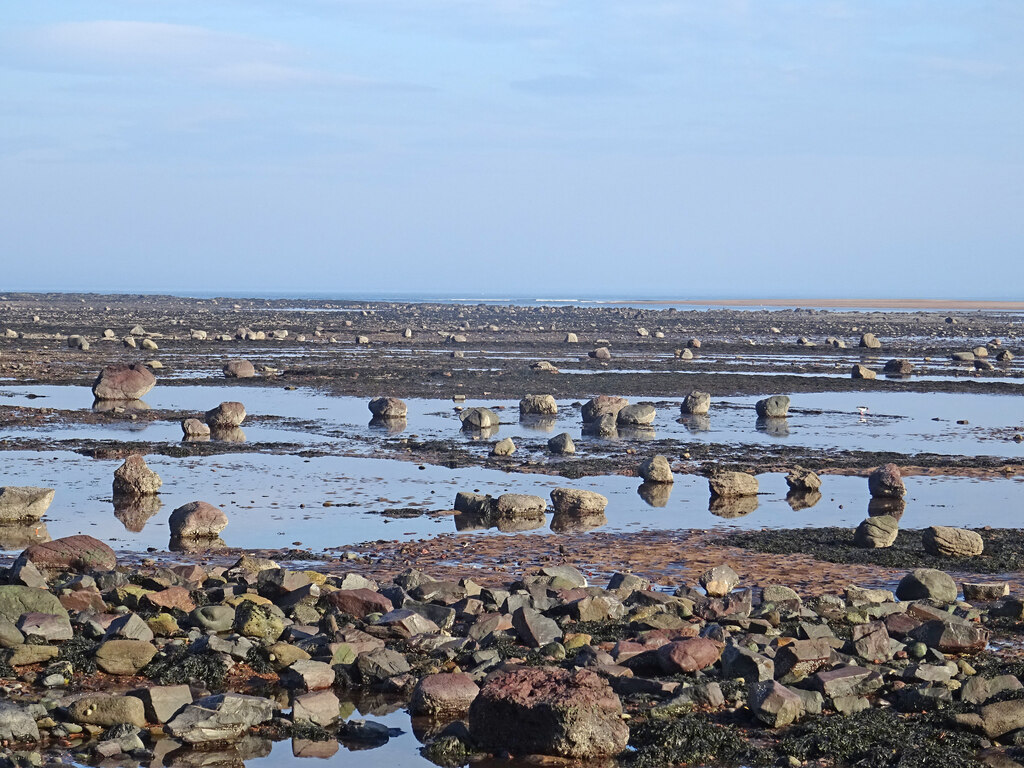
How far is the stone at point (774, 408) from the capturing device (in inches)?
1223

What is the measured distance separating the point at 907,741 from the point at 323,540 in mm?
8783

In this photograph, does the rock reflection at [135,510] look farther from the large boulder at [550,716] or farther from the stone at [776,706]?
the stone at [776,706]

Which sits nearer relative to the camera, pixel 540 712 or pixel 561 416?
pixel 540 712

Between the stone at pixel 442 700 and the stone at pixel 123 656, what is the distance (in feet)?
8.06

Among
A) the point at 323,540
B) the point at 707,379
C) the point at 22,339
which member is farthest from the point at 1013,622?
the point at 22,339

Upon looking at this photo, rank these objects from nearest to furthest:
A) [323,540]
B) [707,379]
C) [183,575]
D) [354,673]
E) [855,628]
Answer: [354,673] → [855,628] → [183,575] → [323,540] → [707,379]

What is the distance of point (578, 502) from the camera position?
58.4 feet

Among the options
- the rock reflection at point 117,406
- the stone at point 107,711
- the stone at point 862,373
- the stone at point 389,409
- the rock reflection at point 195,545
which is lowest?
the rock reflection at point 195,545

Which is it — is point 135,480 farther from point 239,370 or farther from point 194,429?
point 239,370

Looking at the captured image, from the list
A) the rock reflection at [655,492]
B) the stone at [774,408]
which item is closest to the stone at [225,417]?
the rock reflection at [655,492]

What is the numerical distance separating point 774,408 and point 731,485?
12.2 metres

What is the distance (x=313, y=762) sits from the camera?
28.0ft

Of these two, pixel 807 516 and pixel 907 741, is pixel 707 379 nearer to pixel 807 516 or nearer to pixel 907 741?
pixel 807 516

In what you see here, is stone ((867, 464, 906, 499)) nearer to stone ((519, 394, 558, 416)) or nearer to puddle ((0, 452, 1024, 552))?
puddle ((0, 452, 1024, 552))
